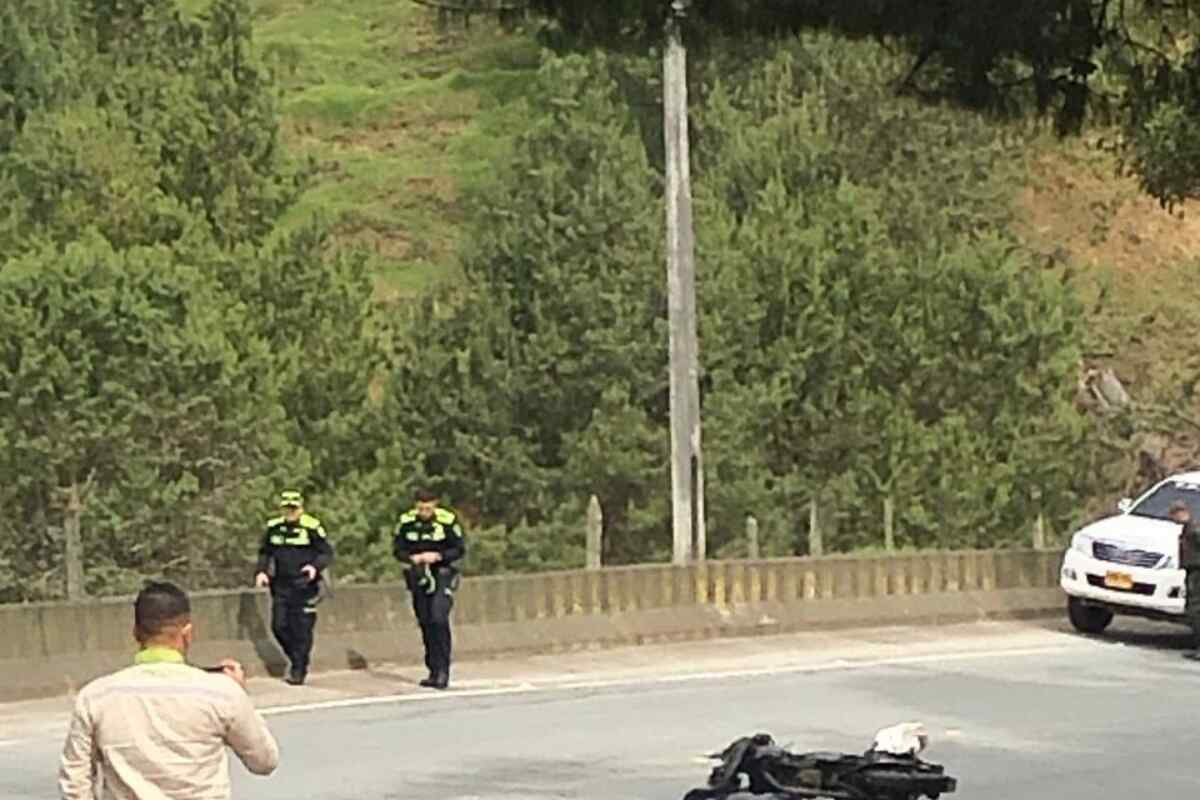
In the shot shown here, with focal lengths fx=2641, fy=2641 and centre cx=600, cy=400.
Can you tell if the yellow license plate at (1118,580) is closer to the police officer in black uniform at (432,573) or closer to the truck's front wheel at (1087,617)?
the truck's front wheel at (1087,617)

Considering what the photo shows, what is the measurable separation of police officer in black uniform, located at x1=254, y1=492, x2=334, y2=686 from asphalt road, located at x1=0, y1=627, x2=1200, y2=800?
125 cm

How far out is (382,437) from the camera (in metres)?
47.1

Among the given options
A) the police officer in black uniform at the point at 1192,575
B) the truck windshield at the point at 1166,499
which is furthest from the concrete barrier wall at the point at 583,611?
the police officer in black uniform at the point at 1192,575

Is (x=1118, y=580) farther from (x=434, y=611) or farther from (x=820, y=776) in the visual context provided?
(x=820, y=776)

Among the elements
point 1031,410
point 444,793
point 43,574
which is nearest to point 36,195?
point 43,574

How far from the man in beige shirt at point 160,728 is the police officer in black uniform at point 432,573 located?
13.4m

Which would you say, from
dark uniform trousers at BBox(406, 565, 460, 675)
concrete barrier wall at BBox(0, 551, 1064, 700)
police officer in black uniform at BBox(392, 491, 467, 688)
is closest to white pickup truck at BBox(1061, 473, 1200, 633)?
concrete barrier wall at BBox(0, 551, 1064, 700)

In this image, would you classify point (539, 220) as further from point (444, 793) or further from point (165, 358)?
point (444, 793)

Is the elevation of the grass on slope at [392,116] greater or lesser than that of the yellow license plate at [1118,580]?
greater

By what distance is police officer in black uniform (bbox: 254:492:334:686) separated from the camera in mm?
20734

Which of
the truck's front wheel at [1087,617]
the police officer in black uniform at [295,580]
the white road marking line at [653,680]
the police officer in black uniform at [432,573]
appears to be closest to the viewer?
the white road marking line at [653,680]

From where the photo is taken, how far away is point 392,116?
8156cm

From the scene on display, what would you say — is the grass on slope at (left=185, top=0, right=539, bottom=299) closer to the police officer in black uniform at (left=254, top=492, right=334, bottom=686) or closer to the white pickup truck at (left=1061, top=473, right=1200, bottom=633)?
the white pickup truck at (left=1061, top=473, right=1200, bottom=633)

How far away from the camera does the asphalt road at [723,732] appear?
14977mm
